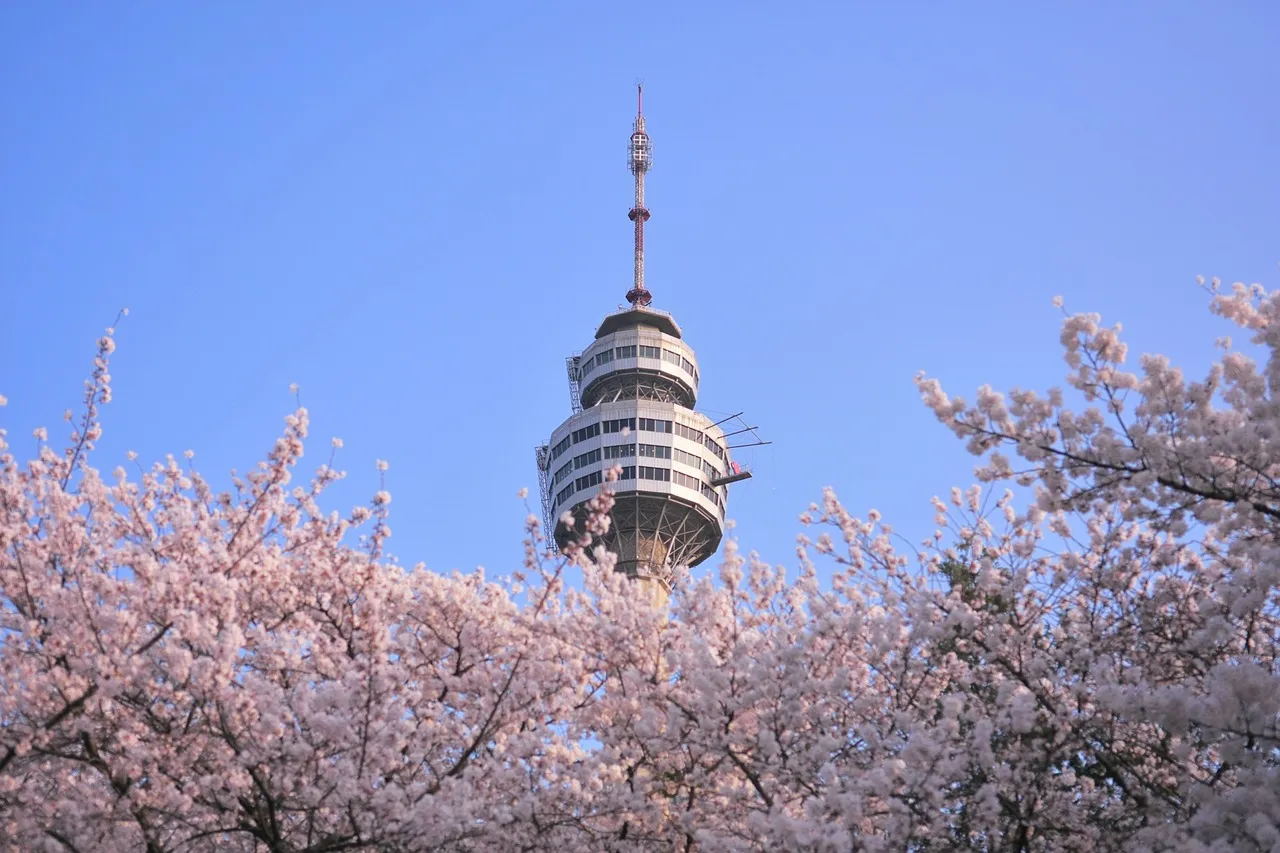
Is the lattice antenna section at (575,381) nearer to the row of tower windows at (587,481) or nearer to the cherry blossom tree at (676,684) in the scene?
the row of tower windows at (587,481)

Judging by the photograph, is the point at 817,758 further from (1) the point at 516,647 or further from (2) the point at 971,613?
(1) the point at 516,647

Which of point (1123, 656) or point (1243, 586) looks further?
point (1123, 656)

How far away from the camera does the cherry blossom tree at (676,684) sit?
33.2 ft

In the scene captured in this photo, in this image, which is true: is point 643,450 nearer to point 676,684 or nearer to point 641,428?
point 641,428

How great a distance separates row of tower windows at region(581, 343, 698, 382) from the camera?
7656cm

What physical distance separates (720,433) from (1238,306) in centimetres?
6589

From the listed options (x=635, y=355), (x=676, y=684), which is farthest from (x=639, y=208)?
(x=676, y=684)

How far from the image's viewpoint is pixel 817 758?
36.6 feet

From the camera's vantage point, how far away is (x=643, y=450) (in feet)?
239

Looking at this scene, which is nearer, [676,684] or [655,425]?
[676,684]

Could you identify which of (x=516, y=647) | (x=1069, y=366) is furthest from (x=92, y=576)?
(x=1069, y=366)

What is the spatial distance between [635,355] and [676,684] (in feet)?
208

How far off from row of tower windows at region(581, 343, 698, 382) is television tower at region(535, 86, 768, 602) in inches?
2.5

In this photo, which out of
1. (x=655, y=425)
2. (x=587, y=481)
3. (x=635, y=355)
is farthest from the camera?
(x=635, y=355)
